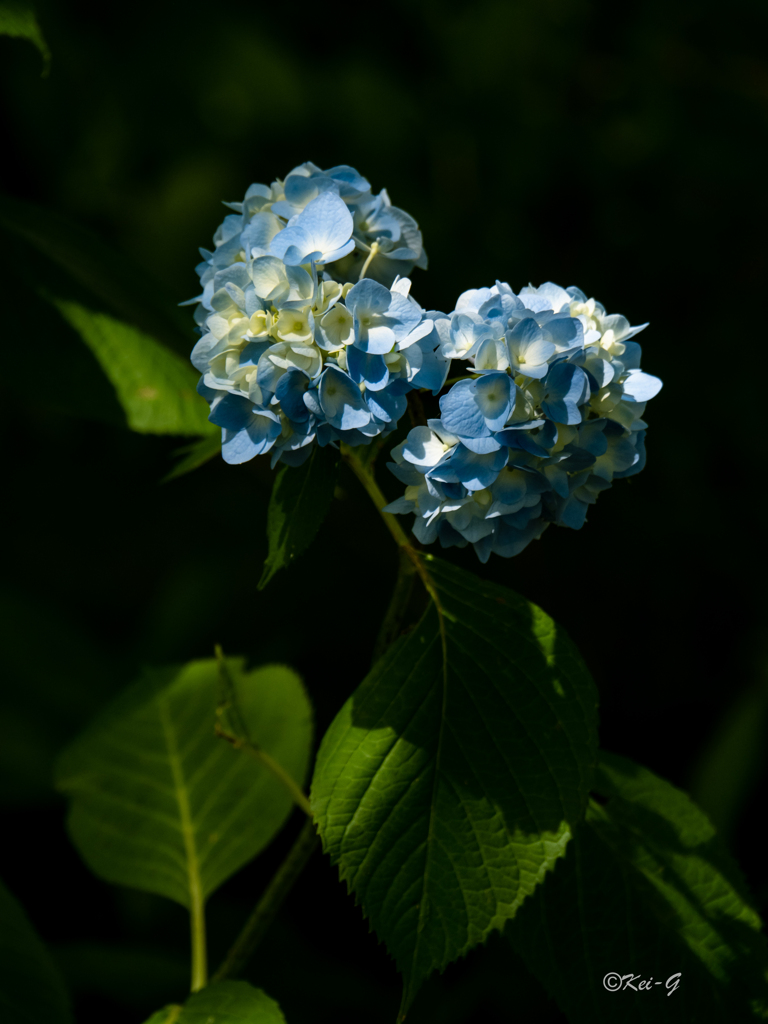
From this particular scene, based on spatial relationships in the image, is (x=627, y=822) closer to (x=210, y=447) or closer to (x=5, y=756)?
(x=210, y=447)

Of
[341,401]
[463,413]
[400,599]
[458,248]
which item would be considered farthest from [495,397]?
[458,248]

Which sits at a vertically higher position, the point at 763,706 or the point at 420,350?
the point at 420,350

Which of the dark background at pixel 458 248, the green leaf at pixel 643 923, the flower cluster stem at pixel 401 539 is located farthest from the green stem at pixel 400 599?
the dark background at pixel 458 248

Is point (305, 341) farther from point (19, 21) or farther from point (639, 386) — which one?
point (19, 21)

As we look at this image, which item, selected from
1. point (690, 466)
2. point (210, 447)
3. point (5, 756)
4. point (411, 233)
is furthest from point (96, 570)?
point (411, 233)

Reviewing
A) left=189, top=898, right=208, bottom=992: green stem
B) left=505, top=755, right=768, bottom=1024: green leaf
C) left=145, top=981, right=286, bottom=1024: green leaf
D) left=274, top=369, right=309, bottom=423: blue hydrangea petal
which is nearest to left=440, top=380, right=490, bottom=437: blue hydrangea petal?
left=274, top=369, right=309, bottom=423: blue hydrangea petal

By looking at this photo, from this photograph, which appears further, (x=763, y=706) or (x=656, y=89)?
(x=656, y=89)

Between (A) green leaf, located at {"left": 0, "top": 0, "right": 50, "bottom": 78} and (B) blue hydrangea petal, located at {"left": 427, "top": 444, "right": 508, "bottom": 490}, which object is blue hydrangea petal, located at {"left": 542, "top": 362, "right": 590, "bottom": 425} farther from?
(A) green leaf, located at {"left": 0, "top": 0, "right": 50, "bottom": 78}

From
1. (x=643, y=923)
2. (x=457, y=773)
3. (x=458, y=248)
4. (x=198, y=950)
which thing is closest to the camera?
(x=457, y=773)
